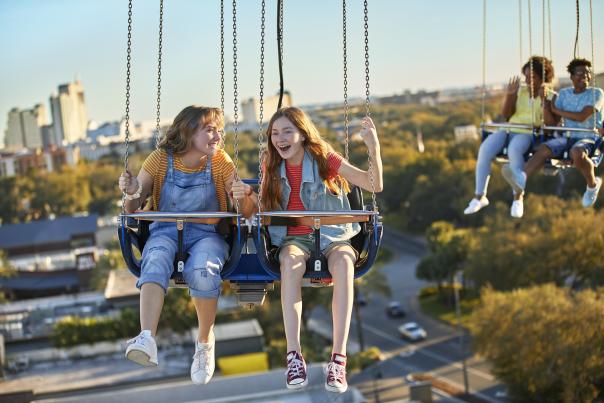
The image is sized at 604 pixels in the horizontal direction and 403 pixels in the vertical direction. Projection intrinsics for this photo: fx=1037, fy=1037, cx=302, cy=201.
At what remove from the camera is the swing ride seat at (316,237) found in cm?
715

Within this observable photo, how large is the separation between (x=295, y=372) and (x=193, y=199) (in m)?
1.62

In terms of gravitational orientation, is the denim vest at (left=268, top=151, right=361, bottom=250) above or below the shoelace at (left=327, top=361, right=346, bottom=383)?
above

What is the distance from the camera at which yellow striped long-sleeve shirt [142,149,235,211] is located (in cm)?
761

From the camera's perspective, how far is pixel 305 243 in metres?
7.42

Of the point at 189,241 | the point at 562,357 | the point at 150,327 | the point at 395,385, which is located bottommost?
the point at 395,385

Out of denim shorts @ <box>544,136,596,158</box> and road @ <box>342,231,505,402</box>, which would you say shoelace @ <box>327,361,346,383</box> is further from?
road @ <box>342,231,505,402</box>

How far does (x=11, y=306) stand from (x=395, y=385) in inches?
940

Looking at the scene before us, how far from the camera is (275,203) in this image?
7.53 metres

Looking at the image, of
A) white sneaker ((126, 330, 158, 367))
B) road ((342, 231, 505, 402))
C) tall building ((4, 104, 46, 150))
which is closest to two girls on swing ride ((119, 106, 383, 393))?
white sneaker ((126, 330, 158, 367))

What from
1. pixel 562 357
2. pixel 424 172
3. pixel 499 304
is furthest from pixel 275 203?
pixel 424 172

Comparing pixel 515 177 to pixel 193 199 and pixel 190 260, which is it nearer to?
pixel 193 199

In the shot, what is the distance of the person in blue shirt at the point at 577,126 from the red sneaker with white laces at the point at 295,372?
4562 mm

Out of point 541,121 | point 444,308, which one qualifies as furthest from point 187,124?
point 444,308

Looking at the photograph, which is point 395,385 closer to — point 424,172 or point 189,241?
point 189,241
